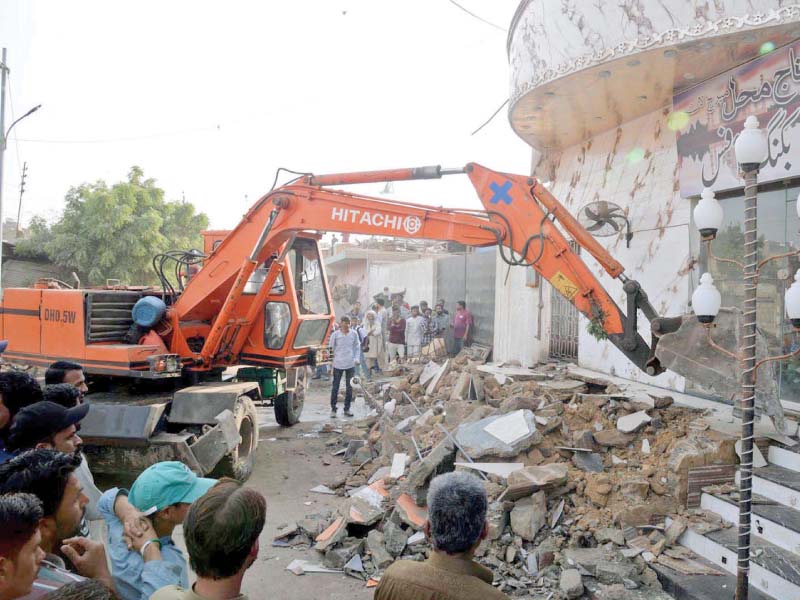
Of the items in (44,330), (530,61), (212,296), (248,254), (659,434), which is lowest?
(659,434)

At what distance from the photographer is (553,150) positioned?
11289 mm

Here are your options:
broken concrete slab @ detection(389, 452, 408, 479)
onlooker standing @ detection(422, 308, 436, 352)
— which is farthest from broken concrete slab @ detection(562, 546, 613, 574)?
onlooker standing @ detection(422, 308, 436, 352)

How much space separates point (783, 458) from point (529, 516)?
7.10 feet

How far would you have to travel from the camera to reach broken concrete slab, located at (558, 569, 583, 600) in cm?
395

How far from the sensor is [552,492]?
5.00 meters

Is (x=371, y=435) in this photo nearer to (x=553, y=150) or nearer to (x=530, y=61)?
(x=530, y=61)

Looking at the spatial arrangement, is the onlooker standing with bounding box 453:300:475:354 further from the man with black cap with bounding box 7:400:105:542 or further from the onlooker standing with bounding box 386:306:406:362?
the man with black cap with bounding box 7:400:105:542

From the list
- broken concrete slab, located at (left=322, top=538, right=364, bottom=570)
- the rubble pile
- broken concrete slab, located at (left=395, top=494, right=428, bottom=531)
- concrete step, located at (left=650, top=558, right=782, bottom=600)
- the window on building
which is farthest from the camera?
the window on building

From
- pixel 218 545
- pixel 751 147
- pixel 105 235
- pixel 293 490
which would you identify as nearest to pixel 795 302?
pixel 751 147

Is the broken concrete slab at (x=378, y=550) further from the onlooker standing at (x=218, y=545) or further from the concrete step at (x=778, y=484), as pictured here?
the onlooker standing at (x=218, y=545)

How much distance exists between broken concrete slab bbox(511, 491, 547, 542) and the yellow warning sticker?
1808 mm

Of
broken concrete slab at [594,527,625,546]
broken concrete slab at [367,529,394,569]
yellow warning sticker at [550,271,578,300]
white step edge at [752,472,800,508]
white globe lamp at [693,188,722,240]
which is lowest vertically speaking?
broken concrete slab at [367,529,394,569]

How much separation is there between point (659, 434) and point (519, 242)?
2363mm

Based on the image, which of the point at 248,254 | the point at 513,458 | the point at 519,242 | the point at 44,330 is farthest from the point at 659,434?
the point at 44,330
